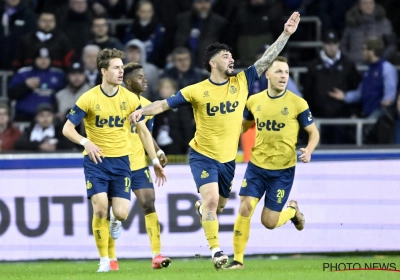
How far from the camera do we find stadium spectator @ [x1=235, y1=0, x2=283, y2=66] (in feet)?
54.2

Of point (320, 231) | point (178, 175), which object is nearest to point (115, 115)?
point (178, 175)

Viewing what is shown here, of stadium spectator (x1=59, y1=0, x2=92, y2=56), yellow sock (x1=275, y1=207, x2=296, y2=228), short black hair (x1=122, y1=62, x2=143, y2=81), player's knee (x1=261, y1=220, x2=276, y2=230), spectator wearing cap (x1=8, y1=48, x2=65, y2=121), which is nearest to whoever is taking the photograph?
player's knee (x1=261, y1=220, x2=276, y2=230)

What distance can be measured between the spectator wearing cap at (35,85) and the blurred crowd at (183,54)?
0.06ft

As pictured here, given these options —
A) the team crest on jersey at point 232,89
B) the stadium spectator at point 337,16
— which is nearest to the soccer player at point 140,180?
the team crest on jersey at point 232,89

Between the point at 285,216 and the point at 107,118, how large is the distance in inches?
98.6

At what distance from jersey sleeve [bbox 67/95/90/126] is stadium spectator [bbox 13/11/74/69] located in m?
5.93

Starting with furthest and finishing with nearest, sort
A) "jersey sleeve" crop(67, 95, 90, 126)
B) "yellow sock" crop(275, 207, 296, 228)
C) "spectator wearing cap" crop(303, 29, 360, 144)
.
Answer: "spectator wearing cap" crop(303, 29, 360, 144) < "yellow sock" crop(275, 207, 296, 228) < "jersey sleeve" crop(67, 95, 90, 126)

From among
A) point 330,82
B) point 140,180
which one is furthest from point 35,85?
point 140,180

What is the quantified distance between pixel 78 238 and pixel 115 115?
3.34 metres

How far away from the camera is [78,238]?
1380 centimetres

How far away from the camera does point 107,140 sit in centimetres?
1104

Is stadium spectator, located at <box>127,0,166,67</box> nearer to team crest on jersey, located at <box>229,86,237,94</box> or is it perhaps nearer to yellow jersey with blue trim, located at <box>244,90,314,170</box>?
yellow jersey with blue trim, located at <box>244,90,314,170</box>

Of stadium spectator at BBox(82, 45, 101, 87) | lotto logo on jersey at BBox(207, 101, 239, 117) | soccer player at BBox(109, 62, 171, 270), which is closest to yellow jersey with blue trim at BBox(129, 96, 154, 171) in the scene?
soccer player at BBox(109, 62, 171, 270)

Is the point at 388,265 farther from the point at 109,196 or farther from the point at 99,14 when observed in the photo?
the point at 99,14
